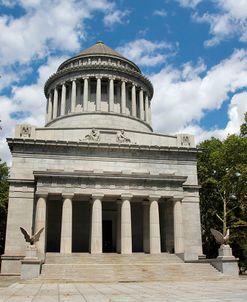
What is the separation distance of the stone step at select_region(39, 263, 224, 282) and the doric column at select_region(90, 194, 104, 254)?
3.90m

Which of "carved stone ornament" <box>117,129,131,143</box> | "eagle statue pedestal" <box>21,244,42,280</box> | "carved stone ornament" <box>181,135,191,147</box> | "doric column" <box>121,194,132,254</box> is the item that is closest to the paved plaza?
"eagle statue pedestal" <box>21,244,42,280</box>

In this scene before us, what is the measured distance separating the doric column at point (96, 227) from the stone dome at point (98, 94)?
49.9 feet

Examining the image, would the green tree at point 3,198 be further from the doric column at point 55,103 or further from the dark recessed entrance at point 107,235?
the dark recessed entrance at point 107,235

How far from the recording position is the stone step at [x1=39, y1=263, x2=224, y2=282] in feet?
77.6

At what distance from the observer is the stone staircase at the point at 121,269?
78.2 ft

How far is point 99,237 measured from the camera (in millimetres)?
31156

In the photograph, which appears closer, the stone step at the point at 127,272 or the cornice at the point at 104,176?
the stone step at the point at 127,272

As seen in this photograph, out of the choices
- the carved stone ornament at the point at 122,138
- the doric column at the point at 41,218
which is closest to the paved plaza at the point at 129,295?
the doric column at the point at 41,218

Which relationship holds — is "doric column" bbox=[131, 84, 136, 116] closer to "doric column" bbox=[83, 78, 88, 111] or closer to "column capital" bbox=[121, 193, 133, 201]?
"doric column" bbox=[83, 78, 88, 111]

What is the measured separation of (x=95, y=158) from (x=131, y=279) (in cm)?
1572

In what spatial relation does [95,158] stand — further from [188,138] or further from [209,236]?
[209,236]

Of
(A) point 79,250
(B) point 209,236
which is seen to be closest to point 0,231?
(A) point 79,250

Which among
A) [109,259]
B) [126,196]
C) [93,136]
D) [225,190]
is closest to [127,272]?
[109,259]

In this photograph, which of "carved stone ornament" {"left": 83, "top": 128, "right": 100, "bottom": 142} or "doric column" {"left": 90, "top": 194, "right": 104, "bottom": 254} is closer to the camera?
"doric column" {"left": 90, "top": 194, "right": 104, "bottom": 254}
